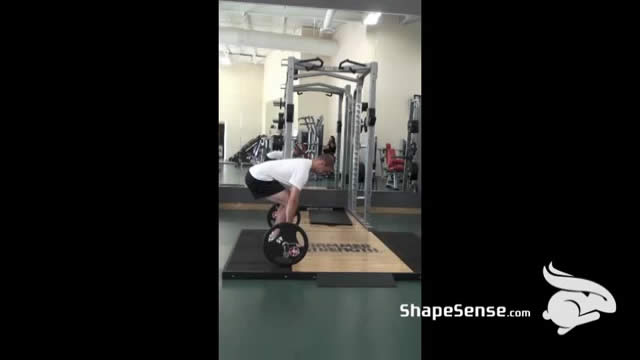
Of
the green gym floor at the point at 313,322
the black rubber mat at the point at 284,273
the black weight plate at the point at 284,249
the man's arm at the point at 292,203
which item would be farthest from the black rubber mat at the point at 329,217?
the green gym floor at the point at 313,322

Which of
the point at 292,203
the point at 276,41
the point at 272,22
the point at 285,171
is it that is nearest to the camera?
the point at 292,203

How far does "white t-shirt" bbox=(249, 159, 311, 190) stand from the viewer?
2.80m

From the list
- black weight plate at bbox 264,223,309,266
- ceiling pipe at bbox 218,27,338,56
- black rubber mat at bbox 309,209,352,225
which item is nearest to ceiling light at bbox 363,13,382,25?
ceiling pipe at bbox 218,27,338,56

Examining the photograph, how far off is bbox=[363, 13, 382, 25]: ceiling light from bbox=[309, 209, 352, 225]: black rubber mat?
2.96m

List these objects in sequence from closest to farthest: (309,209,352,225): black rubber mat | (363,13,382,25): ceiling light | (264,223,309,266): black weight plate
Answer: (264,223,309,266): black weight plate, (309,209,352,225): black rubber mat, (363,13,382,25): ceiling light

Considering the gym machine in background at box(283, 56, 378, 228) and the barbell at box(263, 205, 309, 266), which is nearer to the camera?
the barbell at box(263, 205, 309, 266)

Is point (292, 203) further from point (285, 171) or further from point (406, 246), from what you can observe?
point (406, 246)

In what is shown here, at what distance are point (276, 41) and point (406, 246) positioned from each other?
4759mm

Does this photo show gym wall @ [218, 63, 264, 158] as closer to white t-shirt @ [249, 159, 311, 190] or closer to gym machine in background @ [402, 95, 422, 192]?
gym machine in background @ [402, 95, 422, 192]

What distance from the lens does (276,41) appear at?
6.82m
